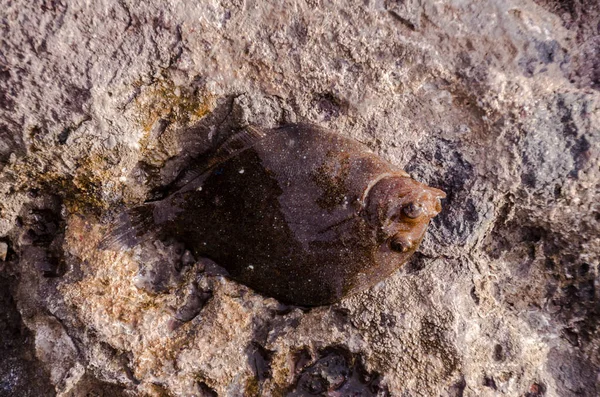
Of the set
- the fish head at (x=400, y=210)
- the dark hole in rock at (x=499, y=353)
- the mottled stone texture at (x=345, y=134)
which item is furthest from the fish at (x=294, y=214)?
the dark hole in rock at (x=499, y=353)

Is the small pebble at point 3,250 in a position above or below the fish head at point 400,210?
below

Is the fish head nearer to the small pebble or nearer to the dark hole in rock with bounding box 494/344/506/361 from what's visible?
the dark hole in rock with bounding box 494/344/506/361

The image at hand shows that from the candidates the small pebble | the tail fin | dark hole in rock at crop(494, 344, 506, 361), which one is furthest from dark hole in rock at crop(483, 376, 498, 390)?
the small pebble

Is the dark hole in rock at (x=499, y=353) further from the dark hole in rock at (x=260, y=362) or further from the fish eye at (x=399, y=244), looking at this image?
the dark hole in rock at (x=260, y=362)

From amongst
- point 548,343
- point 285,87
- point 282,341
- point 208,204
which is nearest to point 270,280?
point 282,341

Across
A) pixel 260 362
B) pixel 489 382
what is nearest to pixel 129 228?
pixel 260 362

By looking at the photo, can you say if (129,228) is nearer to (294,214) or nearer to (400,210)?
(294,214)
